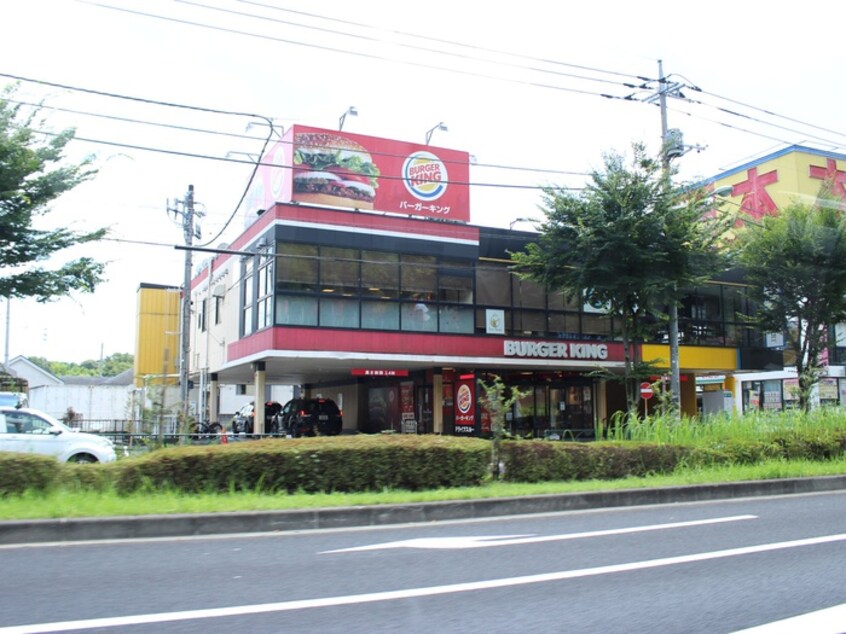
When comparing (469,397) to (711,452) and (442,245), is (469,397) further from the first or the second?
(711,452)

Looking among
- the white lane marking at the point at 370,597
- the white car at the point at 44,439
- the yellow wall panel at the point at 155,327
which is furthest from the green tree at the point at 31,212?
the yellow wall panel at the point at 155,327

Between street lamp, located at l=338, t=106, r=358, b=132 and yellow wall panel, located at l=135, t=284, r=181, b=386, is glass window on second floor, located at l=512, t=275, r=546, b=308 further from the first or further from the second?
yellow wall panel, located at l=135, t=284, r=181, b=386

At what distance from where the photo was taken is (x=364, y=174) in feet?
77.0

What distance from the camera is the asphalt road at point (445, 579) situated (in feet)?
16.6

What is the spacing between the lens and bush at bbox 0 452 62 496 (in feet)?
31.2

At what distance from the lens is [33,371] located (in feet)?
216

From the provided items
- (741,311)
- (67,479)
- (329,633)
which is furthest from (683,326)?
(329,633)

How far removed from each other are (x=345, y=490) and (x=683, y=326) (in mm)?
22543

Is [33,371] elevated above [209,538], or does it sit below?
above

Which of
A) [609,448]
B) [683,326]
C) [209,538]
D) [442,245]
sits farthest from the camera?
[683,326]

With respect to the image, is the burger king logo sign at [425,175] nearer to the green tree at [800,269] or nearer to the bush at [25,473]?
the green tree at [800,269]

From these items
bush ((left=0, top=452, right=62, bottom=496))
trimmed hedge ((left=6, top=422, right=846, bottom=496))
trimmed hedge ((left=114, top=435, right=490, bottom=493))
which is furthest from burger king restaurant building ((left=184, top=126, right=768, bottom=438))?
bush ((left=0, top=452, right=62, bottom=496))

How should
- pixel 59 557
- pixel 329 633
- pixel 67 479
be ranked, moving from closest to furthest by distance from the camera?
pixel 329 633 → pixel 59 557 → pixel 67 479

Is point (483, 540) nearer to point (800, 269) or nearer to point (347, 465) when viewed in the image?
point (347, 465)
